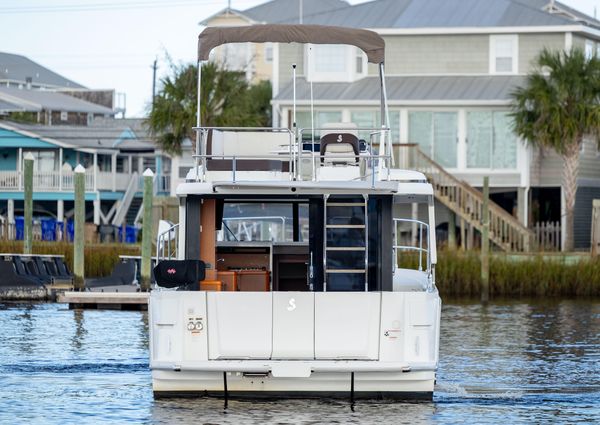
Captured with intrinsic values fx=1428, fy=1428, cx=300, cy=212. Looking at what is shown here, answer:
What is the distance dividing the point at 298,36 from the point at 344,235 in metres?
2.83

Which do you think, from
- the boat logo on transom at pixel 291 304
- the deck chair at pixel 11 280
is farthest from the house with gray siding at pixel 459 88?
the boat logo on transom at pixel 291 304

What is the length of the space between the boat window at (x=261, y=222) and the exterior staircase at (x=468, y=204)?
21243 millimetres

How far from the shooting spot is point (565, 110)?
4597 cm

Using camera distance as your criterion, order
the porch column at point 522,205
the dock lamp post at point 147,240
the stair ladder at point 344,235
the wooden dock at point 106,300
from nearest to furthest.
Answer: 1. the stair ladder at point 344,235
2. the wooden dock at point 106,300
3. the dock lamp post at point 147,240
4. the porch column at point 522,205

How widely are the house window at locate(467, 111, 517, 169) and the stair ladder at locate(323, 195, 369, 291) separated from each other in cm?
3004

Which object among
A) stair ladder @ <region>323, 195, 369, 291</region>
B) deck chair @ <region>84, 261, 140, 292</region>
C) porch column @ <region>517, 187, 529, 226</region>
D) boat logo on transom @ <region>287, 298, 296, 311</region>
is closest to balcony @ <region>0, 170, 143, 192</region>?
porch column @ <region>517, 187, 529, 226</region>

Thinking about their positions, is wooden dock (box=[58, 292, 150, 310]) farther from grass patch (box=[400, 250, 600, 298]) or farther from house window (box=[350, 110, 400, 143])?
house window (box=[350, 110, 400, 143])

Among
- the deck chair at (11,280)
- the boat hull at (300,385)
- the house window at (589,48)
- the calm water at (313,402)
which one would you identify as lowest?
the calm water at (313,402)

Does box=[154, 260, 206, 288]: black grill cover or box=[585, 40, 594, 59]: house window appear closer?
box=[154, 260, 206, 288]: black grill cover

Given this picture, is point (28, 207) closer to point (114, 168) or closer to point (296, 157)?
point (296, 157)

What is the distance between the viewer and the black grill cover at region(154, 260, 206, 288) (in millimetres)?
16906

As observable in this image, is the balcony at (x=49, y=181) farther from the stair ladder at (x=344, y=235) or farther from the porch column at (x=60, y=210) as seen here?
the stair ladder at (x=344, y=235)

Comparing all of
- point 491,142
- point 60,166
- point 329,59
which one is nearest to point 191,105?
point 329,59

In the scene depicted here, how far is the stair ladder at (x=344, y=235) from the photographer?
17953mm
